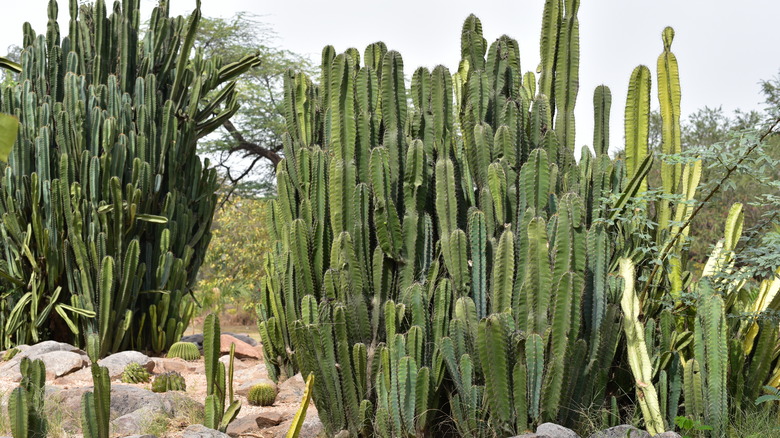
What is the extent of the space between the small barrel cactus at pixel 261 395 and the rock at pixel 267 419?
0.44 meters

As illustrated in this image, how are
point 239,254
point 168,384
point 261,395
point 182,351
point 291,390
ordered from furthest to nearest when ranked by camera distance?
point 239,254 < point 182,351 < point 168,384 < point 291,390 < point 261,395

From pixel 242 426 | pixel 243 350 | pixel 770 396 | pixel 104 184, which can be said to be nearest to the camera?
pixel 770 396

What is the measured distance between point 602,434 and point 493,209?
51.3 inches

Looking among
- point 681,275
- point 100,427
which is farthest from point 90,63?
point 681,275

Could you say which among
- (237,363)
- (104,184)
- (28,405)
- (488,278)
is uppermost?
(104,184)

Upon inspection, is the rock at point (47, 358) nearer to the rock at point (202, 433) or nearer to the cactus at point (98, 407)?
the cactus at point (98, 407)

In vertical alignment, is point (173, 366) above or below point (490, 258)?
below

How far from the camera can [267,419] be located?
498 cm

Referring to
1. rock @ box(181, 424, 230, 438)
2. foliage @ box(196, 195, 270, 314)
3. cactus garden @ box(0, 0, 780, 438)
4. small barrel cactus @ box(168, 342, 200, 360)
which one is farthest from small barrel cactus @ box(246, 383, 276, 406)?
foliage @ box(196, 195, 270, 314)

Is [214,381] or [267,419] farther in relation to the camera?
[267,419]

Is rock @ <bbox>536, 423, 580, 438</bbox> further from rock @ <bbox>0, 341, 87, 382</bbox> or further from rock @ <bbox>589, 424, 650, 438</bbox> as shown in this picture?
rock @ <bbox>0, 341, 87, 382</bbox>

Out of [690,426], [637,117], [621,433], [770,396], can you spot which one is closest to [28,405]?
[621,433]

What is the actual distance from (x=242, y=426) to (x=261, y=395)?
0.61 metres

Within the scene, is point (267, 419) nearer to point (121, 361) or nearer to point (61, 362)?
point (121, 361)
